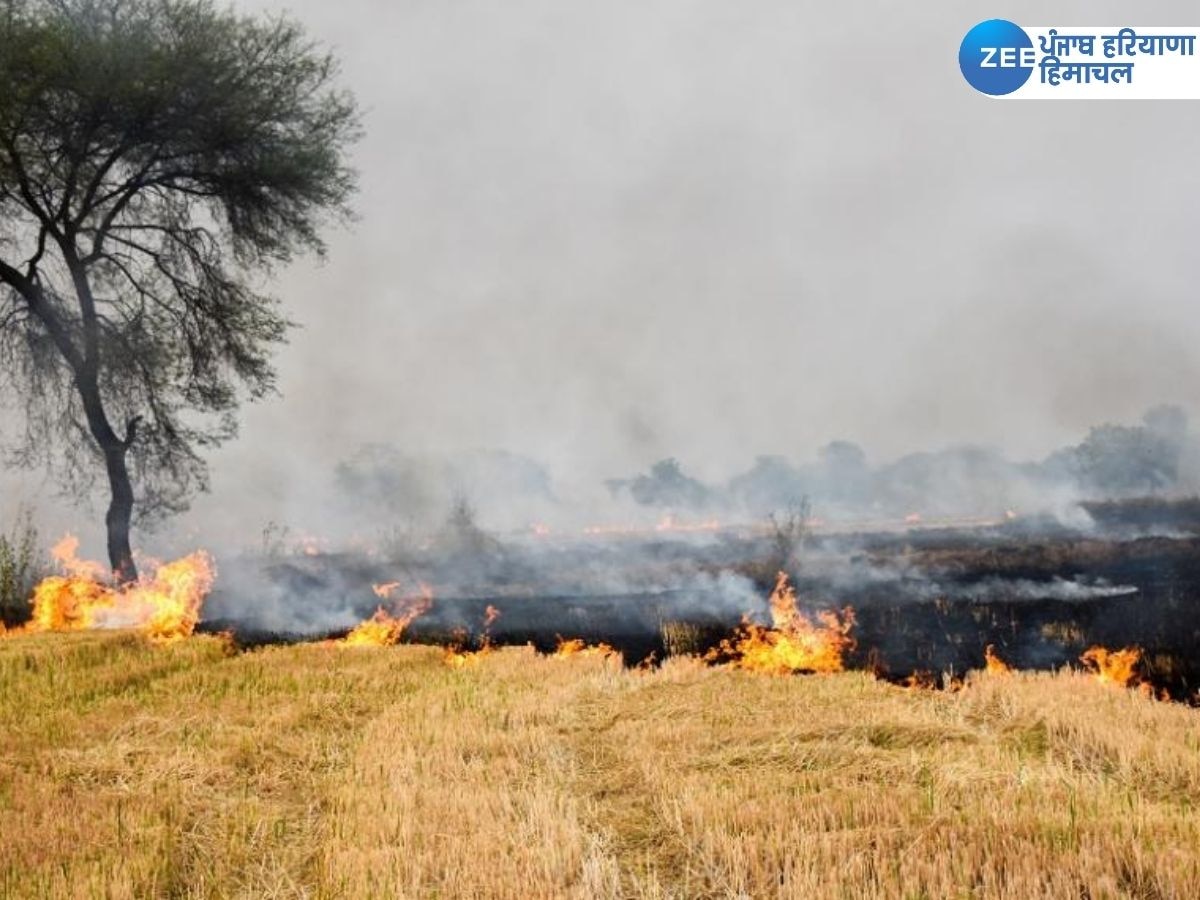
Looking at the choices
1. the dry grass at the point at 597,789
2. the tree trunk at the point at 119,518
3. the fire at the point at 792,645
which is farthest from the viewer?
the tree trunk at the point at 119,518

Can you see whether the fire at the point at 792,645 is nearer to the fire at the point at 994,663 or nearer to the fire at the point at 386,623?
the fire at the point at 994,663

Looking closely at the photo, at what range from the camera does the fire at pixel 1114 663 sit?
12.9m

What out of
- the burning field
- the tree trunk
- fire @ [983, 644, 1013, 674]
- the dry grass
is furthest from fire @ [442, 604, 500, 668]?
the tree trunk

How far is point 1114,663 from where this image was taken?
13.7 metres

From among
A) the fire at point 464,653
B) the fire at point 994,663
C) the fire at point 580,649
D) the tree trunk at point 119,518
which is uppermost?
the tree trunk at point 119,518

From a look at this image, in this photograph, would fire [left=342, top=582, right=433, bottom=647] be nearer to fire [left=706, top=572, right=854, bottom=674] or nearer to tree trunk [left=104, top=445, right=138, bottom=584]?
tree trunk [left=104, top=445, right=138, bottom=584]

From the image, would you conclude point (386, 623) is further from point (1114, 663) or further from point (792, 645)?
point (1114, 663)

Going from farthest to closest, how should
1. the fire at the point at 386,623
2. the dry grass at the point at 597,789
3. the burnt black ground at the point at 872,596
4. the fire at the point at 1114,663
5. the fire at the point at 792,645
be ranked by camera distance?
the fire at the point at 386,623, the burnt black ground at the point at 872,596, the fire at the point at 792,645, the fire at the point at 1114,663, the dry grass at the point at 597,789

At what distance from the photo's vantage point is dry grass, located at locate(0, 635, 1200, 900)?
17.9 ft

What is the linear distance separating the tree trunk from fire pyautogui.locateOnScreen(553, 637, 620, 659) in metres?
11.9

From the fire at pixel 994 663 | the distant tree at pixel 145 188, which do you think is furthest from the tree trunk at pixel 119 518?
the fire at pixel 994 663

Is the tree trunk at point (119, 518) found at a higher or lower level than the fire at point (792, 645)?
higher

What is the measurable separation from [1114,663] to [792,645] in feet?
16.8

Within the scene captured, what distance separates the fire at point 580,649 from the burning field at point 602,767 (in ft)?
0.41
